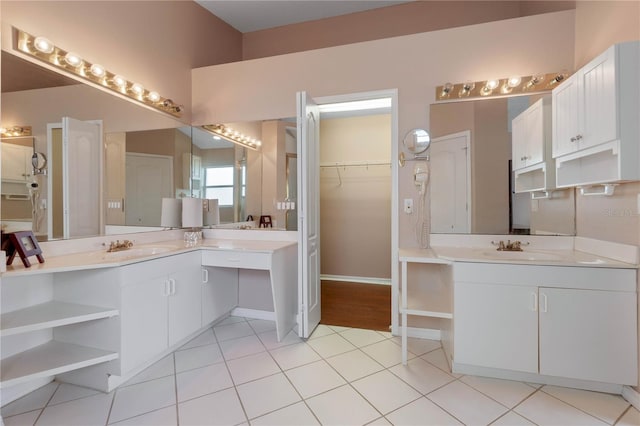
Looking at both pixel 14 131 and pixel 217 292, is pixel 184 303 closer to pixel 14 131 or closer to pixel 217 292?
pixel 217 292

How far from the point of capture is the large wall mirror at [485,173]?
2.37 metres

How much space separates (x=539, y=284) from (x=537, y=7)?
8.54ft

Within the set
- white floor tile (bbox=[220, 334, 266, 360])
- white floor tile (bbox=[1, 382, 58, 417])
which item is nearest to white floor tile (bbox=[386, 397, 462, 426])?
white floor tile (bbox=[220, 334, 266, 360])

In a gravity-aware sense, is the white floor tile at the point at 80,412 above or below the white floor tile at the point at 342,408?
above

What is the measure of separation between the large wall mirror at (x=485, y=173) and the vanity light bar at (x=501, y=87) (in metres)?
0.05

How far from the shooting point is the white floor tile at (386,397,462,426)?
1.57 m

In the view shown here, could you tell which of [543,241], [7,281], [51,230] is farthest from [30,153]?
[543,241]

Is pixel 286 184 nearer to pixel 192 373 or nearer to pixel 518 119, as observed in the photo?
pixel 192 373

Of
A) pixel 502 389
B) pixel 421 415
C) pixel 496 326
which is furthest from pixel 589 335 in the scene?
pixel 421 415

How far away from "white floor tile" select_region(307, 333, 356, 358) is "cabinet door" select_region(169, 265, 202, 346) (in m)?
0.99

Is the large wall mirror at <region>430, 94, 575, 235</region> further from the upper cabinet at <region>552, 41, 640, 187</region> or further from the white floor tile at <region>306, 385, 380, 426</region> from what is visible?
the white floor tile at <region>306, 385, 380, 426</region>

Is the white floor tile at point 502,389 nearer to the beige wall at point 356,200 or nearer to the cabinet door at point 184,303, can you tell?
the cabinet door at point 184,303

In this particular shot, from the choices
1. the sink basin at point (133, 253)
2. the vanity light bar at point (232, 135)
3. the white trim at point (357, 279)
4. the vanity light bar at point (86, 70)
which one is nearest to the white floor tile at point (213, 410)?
the sink basin at point (133, 253)

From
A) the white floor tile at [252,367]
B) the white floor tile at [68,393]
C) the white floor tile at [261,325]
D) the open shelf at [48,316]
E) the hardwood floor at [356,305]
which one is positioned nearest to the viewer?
the open shelf at [48,316]
